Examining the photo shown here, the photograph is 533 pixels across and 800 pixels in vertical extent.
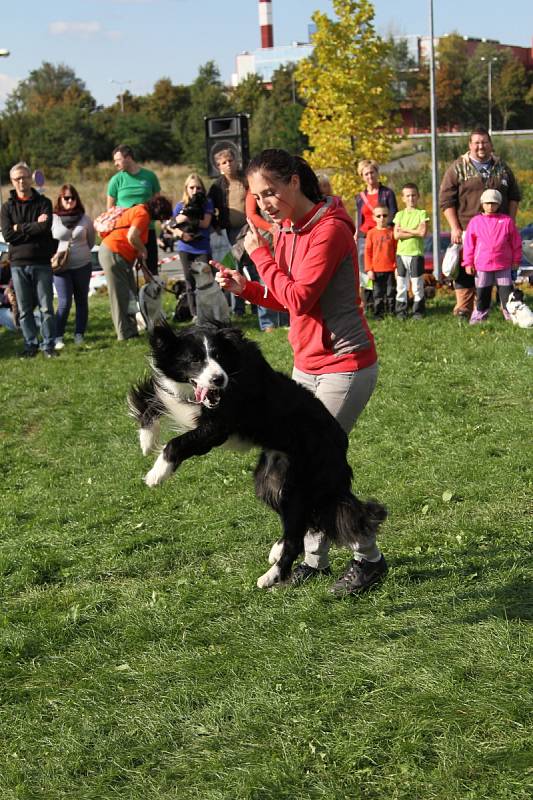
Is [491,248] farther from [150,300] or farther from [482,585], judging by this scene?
[482,585]

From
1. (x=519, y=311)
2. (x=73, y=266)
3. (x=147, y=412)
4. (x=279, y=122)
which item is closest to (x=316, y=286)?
(x=147, y=412)

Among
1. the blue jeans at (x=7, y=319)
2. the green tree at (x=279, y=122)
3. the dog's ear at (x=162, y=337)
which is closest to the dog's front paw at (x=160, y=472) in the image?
the dog's ear at (x=162, y=337)

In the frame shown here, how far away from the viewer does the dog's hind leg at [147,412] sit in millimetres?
4137

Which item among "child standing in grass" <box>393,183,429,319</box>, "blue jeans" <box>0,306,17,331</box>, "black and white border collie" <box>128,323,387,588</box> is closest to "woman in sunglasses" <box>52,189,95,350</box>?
"blue jeans" <box>0,306,17,331</box>

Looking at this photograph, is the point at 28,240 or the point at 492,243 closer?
the point at 492,243

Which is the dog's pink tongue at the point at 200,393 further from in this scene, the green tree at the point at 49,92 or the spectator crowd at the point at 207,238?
the green tree at the point at 49,92

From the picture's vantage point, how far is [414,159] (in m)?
54.5

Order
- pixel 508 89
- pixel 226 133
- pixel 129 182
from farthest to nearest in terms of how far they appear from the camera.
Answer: pixel 508 89 < pixel 226 133 < pixel 129 182

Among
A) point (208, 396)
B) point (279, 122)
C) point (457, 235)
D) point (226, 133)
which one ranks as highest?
point (279, 122)

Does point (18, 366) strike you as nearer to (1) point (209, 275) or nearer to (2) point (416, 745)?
(1) point (209, 275)

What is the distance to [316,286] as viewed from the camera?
13.4ft

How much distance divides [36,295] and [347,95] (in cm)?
1715

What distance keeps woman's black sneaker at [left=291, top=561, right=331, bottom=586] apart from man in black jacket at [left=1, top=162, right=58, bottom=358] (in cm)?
755

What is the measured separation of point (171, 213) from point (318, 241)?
902cm
